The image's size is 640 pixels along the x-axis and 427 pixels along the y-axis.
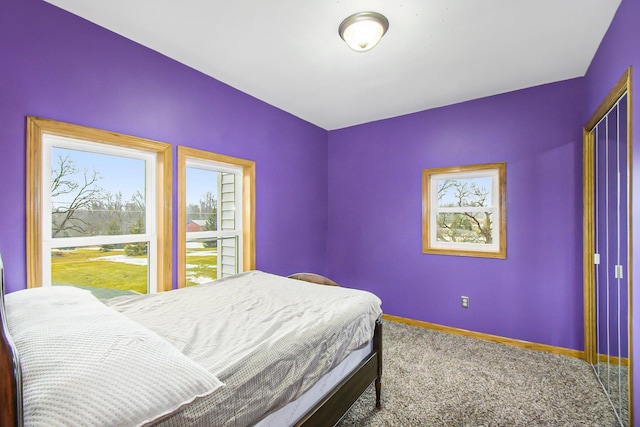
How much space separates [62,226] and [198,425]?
5.90 feet

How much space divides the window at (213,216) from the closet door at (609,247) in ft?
9.77

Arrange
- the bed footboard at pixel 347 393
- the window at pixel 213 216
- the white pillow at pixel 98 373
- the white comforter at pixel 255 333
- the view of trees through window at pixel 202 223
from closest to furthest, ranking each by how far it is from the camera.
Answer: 1. the white pillow at pixel 98 373
2. the white comforter at pixel 255 333
3. the bed footboard at pixel 347 393
4. the window at pixel 213 216
5. the view of trees through window at pixel 202 223

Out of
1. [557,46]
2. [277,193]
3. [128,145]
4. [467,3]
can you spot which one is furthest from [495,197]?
[128,145]

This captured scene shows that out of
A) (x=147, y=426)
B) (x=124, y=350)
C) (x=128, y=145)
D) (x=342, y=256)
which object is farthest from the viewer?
(x=342, y=256)

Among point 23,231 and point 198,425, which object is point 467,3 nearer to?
point 198,425

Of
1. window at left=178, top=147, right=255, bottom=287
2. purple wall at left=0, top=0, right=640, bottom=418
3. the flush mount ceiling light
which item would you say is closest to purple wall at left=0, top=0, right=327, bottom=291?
purple wall at left=0, top=0, right=640, bottom=418

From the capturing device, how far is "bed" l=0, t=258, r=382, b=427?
74 cm

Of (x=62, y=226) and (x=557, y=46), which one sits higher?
(x=557, y=46)

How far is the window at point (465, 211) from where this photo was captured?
315 centimetres

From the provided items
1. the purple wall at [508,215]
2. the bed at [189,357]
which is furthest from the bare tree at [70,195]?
the purple wall at [508,215]

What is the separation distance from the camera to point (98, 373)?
2.62 feet

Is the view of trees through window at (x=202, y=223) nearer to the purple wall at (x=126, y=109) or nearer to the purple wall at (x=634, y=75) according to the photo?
the purple wall at (x=126, y=109)

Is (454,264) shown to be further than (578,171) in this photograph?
Yes

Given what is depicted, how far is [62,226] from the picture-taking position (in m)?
1.95
